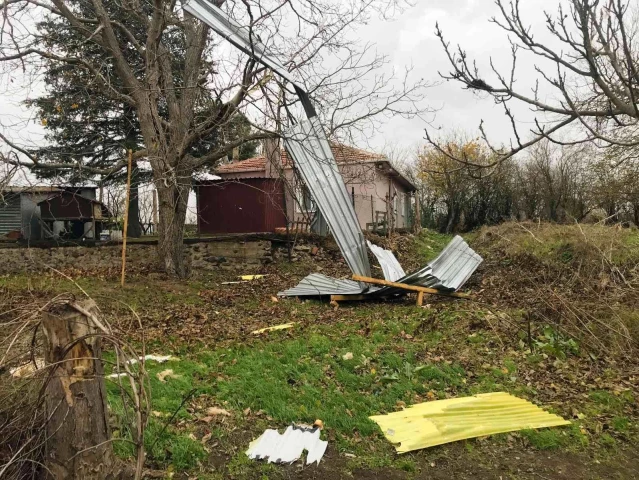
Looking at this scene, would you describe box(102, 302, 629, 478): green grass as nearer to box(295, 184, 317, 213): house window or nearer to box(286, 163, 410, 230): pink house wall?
box(295, 184, 317, 213): house window

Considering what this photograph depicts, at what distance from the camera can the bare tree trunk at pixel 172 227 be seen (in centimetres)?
1098

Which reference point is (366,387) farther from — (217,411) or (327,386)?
(217,411)

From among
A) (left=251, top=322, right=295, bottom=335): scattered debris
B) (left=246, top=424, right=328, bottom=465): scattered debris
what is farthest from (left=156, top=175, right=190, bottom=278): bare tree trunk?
(left=246, top=424, right=328, bottom=465): scattered debris

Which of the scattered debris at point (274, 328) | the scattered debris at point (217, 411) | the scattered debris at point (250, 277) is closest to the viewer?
the scattered debris at point (217, 411)

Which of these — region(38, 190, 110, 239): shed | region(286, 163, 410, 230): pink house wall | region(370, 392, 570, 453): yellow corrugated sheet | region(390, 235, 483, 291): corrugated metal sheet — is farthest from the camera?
region(286, 163, 410, 230): pink house wall

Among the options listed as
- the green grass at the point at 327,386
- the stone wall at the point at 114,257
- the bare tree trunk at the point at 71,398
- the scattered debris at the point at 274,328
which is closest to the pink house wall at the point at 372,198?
the stone wall at the point at 114,257

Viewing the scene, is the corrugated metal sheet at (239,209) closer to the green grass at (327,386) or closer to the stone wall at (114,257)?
the stone wall at (114,257)

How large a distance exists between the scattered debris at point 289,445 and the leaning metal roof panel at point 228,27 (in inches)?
287

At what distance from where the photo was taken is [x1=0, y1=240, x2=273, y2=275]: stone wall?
12.5 m

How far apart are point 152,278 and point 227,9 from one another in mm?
6113

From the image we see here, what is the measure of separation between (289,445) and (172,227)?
842cm

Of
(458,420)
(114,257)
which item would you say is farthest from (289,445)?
(114,257)

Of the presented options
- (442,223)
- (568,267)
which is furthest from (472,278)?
(442,223)

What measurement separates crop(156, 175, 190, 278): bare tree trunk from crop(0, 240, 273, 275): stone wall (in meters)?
0.79
